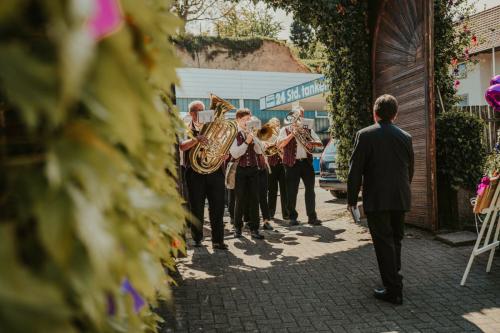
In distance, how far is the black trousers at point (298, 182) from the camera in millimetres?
9078

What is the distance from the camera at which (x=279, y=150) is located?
969 centimetres

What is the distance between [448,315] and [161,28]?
390cm

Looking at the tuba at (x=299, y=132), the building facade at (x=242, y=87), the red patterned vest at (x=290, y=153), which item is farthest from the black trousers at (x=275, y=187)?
the building facade at (x=242, y=87)

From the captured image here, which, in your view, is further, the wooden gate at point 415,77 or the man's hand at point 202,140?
the wooden gate at point 415,77

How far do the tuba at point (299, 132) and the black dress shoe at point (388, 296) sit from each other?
186 inches

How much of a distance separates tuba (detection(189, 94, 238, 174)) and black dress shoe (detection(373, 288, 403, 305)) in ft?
10.4

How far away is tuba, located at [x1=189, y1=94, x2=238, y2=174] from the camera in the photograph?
689 centimetres

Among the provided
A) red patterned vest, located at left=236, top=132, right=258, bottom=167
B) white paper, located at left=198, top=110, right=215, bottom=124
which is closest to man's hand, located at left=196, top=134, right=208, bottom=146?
white paper, located at left=198, top=110, right=215, bottom=124

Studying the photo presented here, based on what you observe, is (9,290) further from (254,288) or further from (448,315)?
(254,288)

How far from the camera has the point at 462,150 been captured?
23.9ft

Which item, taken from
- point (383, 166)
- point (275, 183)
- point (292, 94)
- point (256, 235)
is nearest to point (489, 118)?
point (275, 183)

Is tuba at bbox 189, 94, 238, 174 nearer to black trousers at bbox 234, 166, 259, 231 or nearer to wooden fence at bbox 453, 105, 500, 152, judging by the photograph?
black trousers at bbox 234, 166, 259, 231

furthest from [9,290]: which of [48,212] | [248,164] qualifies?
[248,164]

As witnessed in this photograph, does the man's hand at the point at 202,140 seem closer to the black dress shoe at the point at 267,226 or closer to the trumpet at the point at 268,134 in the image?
the black dress shoe at the point at 267,226
